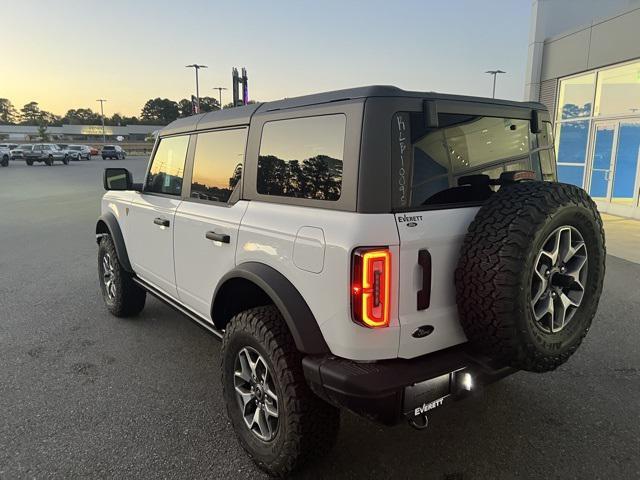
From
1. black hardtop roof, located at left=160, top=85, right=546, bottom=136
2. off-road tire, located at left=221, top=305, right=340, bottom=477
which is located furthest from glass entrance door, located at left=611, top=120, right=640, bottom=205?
off-road tire, located at left=221, top=305, right=340, bottom=477

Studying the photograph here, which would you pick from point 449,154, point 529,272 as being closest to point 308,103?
point 449,154

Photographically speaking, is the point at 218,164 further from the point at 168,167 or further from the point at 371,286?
the point at 371,286

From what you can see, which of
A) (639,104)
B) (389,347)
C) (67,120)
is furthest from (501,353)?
(67,120)

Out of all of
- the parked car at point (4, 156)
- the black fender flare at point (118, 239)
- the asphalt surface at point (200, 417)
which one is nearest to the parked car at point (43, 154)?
the parked car at point (4, 156)

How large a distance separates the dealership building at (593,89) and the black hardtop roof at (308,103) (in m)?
11.2

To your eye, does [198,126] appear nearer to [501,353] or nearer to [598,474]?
[501,353]

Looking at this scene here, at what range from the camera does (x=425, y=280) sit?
7.13 ft

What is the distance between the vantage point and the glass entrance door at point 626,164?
11.8 metres

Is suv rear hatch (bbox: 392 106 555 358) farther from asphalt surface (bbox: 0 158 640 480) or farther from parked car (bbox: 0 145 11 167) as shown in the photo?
parked car (bbox: 0 145 11 167)

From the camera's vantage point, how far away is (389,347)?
7.00 feet

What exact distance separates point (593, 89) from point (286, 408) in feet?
46.7

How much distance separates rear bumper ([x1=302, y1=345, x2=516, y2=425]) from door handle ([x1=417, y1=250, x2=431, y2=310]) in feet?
0.93

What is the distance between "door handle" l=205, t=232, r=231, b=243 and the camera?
285 cm

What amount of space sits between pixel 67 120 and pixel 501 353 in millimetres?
165636
